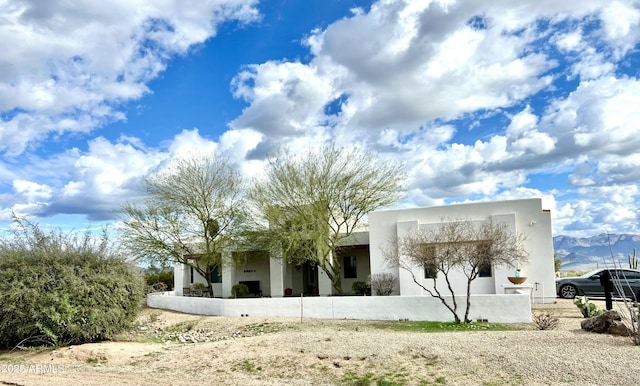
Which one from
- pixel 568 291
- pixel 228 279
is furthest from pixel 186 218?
pixel 568 291

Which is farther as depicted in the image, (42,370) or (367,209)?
(367,209)

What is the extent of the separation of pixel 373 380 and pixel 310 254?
1734 cm

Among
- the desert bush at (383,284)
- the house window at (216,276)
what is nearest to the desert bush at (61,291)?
the desert bush at (383,284)

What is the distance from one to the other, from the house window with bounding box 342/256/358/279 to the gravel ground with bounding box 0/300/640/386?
16.7 m

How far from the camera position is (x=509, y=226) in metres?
24.2

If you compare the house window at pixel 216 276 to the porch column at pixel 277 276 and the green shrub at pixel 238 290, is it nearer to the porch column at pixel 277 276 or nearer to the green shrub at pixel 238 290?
the green shrub at pixel 238 290

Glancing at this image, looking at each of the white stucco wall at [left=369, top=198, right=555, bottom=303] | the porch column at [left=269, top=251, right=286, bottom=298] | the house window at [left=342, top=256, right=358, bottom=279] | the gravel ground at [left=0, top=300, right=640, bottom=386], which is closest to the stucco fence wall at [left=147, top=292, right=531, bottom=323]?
the white stucco wall at [left=369, top=198, right=555, bottom=303]

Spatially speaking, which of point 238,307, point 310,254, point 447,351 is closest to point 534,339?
point 447,351

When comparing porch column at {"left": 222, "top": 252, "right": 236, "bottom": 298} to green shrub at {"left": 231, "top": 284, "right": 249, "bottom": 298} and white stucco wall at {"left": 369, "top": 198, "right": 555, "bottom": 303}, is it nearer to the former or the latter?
green shrub at {"left": 231, "top": 284, "right": 249, "bottom": 298}

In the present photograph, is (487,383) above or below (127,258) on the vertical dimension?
below

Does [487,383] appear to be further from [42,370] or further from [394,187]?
[394,187]

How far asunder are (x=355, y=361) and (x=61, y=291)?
29.7 ft

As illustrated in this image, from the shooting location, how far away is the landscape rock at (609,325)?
11.6 m

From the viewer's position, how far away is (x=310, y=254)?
89.9 ft
